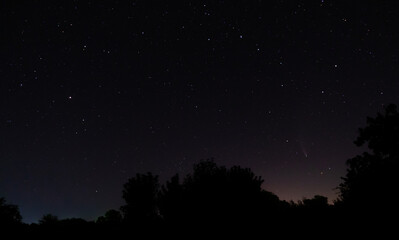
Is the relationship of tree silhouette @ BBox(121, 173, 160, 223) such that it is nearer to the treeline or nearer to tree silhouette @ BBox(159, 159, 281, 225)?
the treeline

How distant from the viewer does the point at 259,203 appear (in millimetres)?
17062

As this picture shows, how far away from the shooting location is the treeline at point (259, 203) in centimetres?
1098

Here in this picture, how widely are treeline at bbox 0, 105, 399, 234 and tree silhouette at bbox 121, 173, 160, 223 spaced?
10 centimetres

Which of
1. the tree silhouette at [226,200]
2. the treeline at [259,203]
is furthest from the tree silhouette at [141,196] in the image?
the tree silhouette at [226,200]

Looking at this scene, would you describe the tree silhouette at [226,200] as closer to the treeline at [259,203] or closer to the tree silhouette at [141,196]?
the treeline at [259,203]

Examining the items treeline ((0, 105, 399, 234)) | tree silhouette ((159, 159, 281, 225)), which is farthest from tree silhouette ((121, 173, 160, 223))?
tree silhouette ((159, 159, 281, 225))

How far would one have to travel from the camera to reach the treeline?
36.0 ft

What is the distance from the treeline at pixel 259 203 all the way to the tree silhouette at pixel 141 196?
4.1 inches

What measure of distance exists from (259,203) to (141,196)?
1771cm

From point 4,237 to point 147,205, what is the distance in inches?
653

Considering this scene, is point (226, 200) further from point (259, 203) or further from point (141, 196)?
point (141, 196)

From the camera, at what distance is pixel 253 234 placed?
494 inches

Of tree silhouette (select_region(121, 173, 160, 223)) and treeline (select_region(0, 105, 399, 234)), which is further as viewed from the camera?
tree silhouette (select_region(121, 173, 160, 223))

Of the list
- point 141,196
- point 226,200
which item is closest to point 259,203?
point 226,200
